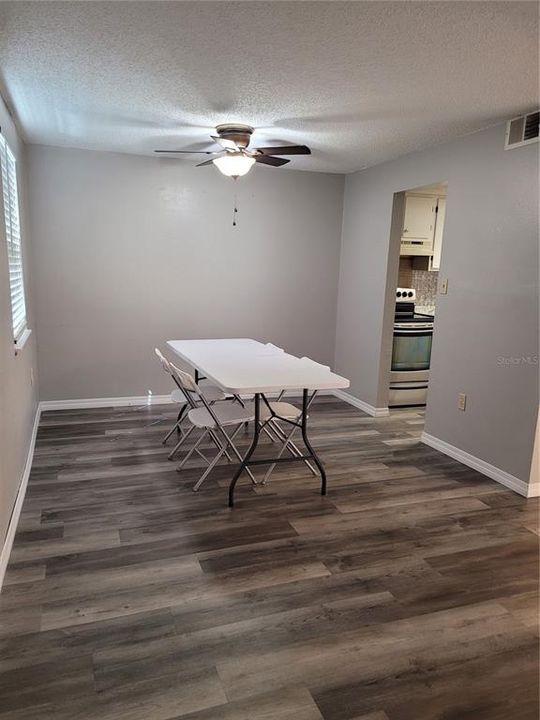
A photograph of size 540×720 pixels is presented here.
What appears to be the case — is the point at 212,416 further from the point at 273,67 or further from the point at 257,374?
the point at 273,67

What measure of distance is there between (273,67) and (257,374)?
165cm

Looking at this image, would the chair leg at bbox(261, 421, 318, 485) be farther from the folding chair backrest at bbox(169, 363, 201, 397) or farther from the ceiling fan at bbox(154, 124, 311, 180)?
the ceiling fan at bbox(154, 124, 311, 180)

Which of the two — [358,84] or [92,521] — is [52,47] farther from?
[92,521]

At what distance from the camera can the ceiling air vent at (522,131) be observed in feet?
10.4

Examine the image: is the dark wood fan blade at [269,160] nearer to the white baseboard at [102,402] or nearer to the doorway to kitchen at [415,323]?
the doorway to kitchen at [415,323]

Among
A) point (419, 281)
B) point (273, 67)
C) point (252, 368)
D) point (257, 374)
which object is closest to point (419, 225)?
point (419, 281)

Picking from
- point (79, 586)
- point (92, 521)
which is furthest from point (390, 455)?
Result: point (79, 586)

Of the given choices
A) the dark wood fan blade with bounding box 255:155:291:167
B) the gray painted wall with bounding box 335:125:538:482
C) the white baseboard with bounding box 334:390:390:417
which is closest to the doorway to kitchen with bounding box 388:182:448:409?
the white baseboard with bounding box 334:390:390:417

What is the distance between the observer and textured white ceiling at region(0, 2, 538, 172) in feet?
6.52

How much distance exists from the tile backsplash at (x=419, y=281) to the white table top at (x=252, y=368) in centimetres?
265

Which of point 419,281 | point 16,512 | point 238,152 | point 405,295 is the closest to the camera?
point 16,512

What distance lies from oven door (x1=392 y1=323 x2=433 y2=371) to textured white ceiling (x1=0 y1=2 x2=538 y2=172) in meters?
1.93

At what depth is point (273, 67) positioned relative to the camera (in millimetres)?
2510

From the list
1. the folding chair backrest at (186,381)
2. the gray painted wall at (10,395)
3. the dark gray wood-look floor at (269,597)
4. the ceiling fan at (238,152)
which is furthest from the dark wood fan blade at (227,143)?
the dark gray wood-look floor at (269,597)
